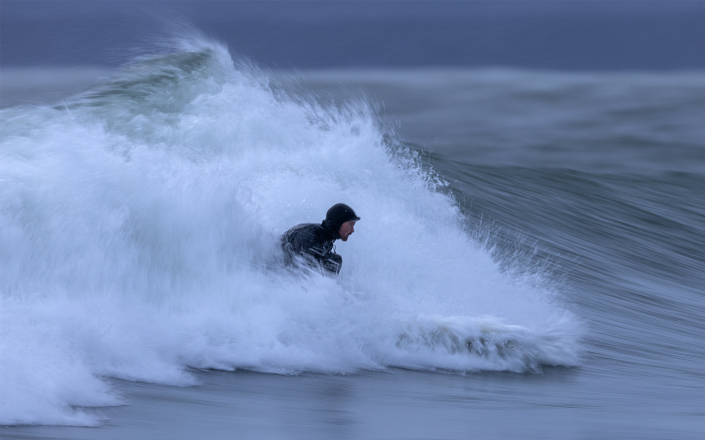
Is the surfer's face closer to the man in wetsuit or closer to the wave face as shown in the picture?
the man in wetsuit

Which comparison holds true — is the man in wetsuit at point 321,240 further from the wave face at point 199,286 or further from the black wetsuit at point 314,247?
the wave face at point 199,286

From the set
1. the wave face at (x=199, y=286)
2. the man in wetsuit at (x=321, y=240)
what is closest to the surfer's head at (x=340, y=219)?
the man in wetsuit at (x=321, y=240)

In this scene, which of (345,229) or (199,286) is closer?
(199,286)

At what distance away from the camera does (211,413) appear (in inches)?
165

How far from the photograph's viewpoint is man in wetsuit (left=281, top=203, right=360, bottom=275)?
589 centimetres

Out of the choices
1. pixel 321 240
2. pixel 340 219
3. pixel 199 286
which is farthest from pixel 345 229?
pixel 199 286

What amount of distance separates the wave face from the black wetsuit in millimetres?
111

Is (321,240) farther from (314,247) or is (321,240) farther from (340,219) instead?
(340,219)

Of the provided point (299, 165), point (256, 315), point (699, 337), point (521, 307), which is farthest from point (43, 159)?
point (699, 337)

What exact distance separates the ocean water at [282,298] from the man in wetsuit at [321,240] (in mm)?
128

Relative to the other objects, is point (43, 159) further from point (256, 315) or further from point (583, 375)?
point (583, 375)

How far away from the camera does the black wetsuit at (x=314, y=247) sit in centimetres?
589

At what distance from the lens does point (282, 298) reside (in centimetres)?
567

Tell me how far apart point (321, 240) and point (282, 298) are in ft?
1.82
